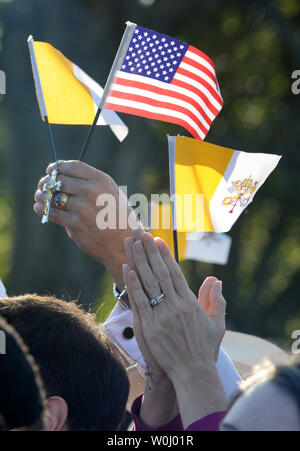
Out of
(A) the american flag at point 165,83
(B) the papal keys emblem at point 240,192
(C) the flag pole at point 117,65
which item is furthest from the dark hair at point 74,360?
(A) the american flag at point 165,83

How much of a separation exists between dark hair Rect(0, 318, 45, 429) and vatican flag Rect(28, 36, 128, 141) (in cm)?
134

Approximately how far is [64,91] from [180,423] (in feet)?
4.44

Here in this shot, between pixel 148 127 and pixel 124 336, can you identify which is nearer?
pixel 124 336

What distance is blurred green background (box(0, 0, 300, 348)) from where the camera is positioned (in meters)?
8.80

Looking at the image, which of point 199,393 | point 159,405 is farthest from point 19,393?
point 159,405

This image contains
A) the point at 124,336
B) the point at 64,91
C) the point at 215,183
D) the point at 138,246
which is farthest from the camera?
the point at 64,91

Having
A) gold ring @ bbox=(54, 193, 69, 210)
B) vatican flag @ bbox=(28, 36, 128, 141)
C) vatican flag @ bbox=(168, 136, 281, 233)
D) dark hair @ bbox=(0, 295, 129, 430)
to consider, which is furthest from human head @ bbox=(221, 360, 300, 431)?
vatican flag @ bbox=(28, 36, 128, 141)

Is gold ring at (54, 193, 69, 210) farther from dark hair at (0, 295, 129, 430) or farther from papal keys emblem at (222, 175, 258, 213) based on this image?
papal keys emblem at (222, 175, 258, 213)

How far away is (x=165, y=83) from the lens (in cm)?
230

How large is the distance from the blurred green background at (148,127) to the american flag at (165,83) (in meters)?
5.66

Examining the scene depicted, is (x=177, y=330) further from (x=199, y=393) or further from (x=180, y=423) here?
(x=180, y=423)

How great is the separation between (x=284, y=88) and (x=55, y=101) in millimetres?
9976

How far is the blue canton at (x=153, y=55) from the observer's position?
208cm

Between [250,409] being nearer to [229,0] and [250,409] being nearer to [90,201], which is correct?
[90,201]
